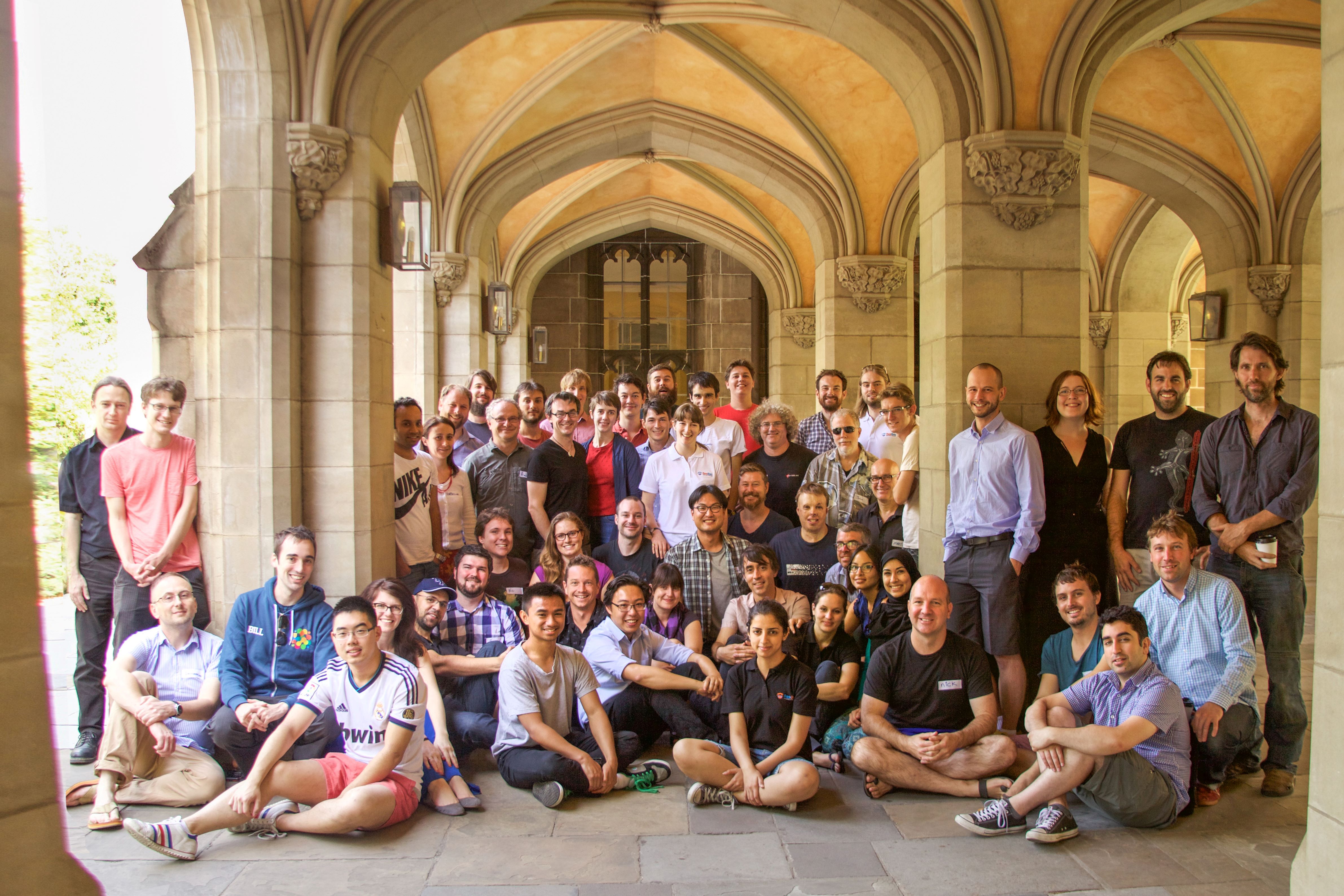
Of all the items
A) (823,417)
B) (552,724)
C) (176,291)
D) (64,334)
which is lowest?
(552,724)

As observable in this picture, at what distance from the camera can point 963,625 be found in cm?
407

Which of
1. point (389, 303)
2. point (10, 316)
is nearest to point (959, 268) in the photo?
point (389, 303)

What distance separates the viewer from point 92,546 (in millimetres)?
3850

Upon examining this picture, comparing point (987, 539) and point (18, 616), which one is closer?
point (18, 616)

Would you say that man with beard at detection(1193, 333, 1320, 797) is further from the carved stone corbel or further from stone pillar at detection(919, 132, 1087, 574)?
the carved stone corbel

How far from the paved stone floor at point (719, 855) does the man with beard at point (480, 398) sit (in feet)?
8.39

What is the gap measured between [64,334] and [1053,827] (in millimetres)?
24567

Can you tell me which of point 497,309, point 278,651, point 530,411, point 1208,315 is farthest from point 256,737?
point 1208,315

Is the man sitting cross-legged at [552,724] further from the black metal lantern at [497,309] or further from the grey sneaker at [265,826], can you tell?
the black metal lantern at [497,309]

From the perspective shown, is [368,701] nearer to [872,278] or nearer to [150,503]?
[150,503]

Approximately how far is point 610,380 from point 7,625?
14830 millimetres

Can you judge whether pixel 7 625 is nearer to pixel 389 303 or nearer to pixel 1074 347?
pixel 389 303

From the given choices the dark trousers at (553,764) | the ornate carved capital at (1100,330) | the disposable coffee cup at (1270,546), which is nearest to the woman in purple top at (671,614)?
the dark trousers at (553,764)

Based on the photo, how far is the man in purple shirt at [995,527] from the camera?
12.8 feet
